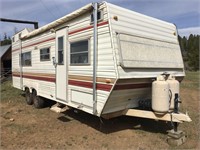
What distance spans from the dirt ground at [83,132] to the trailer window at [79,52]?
6.28 feet

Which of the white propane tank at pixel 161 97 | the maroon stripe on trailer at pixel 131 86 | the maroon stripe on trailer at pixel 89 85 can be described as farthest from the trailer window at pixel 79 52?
the white propane tank at pixel 161 97

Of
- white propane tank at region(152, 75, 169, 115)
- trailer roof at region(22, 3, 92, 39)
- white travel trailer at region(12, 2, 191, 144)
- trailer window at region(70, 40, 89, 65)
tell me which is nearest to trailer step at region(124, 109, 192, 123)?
white travel trailer at region(12, 2, 191, 144)

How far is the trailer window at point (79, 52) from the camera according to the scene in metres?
5.48

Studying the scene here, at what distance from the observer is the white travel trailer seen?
4.81 meters

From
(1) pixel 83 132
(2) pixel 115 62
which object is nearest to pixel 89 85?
(2) pixel 115 62

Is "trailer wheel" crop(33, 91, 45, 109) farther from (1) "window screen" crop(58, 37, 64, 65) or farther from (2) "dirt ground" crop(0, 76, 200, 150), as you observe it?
(1) "window screen" crop(58, 37, 64, 65)

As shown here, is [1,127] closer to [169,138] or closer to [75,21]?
[75,21]

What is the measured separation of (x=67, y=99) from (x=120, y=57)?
93.3 inches

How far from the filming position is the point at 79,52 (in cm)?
572

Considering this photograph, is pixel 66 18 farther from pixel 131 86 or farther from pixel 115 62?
pixel 131 86

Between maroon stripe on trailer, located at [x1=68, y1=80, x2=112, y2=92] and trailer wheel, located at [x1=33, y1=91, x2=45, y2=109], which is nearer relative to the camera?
maroon stripe on trailer, located at [x1=68, y1=80, x2=112, y2=92]

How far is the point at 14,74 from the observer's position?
37.7ft

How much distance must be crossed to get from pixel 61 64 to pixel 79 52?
107 cm

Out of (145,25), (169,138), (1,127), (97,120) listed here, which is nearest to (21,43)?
(1,127)
